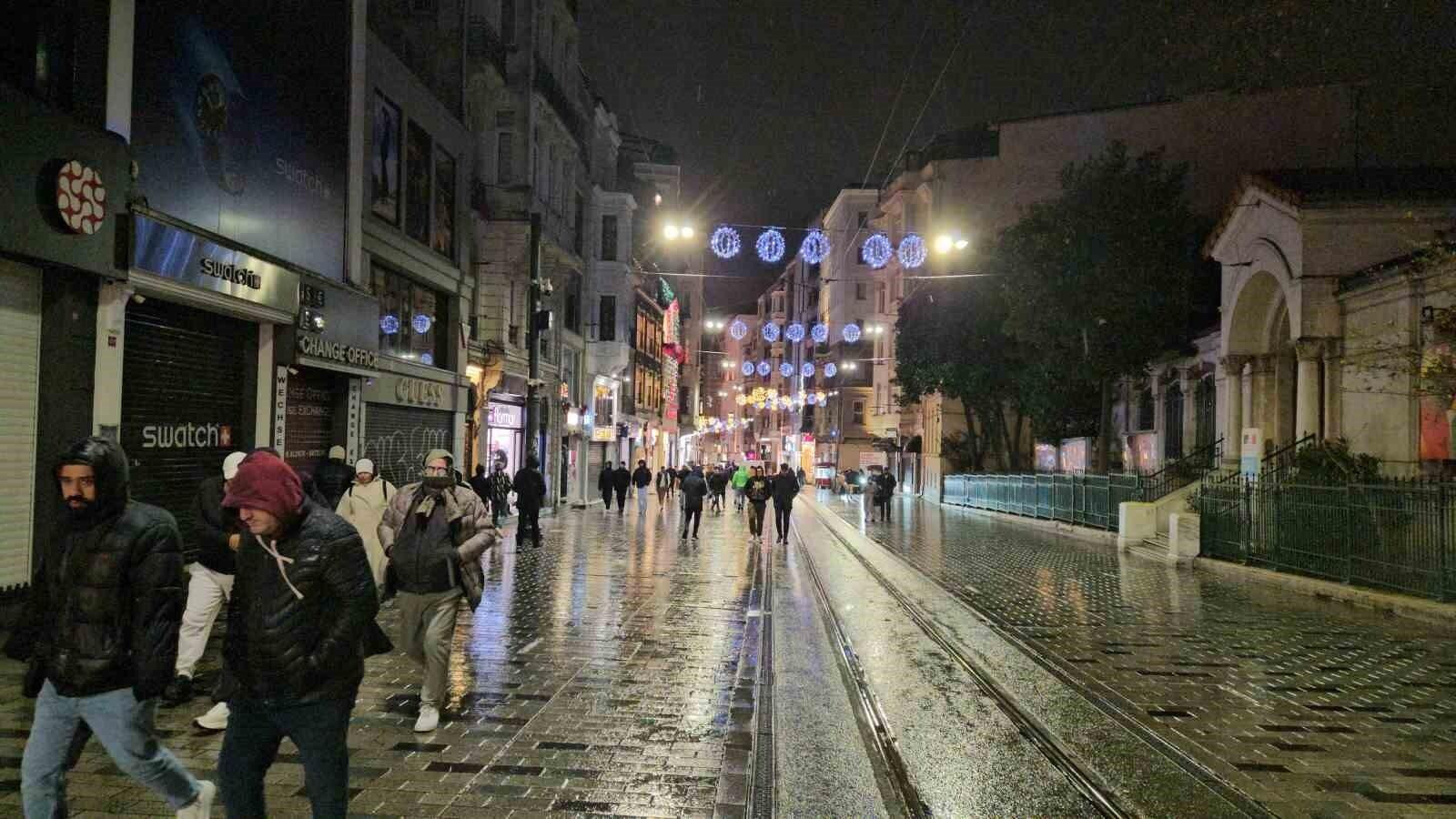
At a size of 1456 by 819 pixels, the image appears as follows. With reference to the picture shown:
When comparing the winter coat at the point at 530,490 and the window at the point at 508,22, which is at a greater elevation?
the window at the point at 508,22

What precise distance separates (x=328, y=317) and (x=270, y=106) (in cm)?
326

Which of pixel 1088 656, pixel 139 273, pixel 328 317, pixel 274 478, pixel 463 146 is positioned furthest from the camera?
pixel 463 146

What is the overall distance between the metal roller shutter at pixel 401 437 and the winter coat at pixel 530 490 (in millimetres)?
1593

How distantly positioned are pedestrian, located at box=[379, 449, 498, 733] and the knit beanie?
10.5 ft

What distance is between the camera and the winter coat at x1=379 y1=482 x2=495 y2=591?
7.12 m

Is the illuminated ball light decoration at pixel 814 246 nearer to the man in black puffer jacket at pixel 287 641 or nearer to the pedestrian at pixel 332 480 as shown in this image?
the pedestrian at pixel 332 480

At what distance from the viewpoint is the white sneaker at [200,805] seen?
4.45 metres

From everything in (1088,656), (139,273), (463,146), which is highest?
(463,146)

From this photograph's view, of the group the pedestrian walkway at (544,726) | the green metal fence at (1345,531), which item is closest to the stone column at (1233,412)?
the green metal fence at (1345,531)

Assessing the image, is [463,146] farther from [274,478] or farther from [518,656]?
[274,478]

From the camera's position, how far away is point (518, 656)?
9.38 metres

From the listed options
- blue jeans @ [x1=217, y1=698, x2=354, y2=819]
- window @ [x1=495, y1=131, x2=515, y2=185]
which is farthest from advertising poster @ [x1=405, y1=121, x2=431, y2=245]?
blue jeans @ [x1=217, y1=698, x2=354, y2=819]

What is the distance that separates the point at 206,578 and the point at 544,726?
282cm

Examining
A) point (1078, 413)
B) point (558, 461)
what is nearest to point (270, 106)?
point (558, 461)
